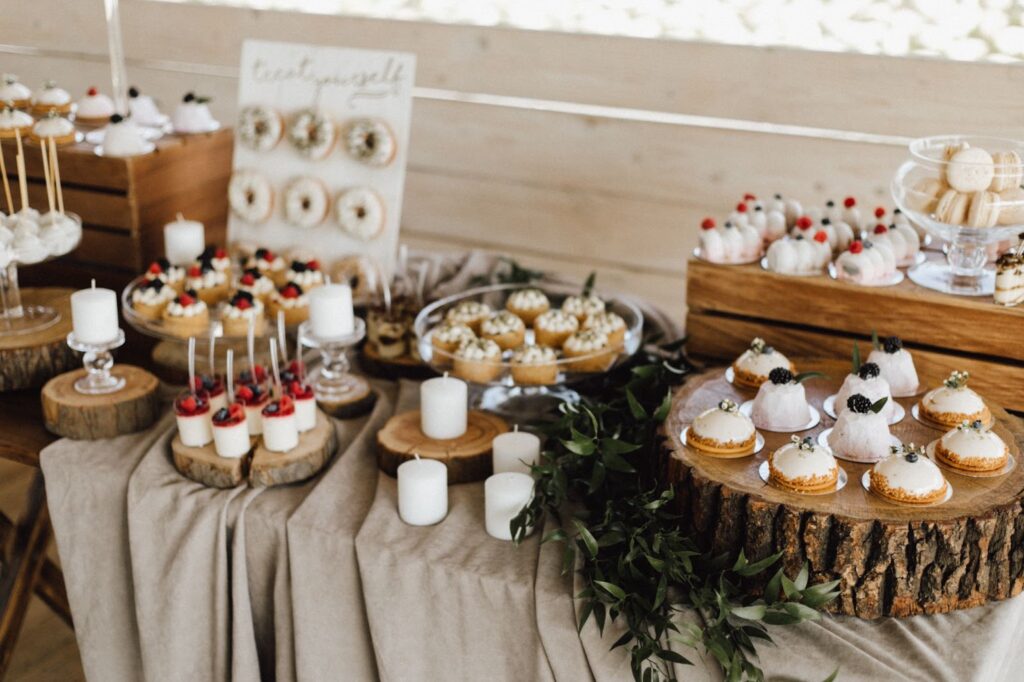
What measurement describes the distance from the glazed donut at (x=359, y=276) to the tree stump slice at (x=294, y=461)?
0.44 meters

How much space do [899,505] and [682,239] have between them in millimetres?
1504

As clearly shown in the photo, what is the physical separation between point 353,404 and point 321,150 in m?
0.57

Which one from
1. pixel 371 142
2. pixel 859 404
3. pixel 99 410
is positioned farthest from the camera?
pixel 371 142

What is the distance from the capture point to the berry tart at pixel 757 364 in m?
1.45

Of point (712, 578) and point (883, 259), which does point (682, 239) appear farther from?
point (712, 578)

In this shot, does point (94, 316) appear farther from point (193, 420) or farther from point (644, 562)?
point (644, 562)

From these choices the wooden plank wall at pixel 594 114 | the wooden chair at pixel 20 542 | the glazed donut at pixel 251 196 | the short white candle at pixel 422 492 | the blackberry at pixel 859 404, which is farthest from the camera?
the wooden plank wall at pixel 594 114

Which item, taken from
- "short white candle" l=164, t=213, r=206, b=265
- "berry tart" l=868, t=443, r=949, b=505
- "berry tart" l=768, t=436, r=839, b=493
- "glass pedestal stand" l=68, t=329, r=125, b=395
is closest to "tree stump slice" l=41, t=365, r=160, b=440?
"glass pedestal stand" l=68, t=329, r=125, b=395

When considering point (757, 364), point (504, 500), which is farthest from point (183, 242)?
point (757, 364)

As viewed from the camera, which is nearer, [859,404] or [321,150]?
[859,404]

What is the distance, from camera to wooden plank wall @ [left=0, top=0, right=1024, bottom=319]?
7.48ft

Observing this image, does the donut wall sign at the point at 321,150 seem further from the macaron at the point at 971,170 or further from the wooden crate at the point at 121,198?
the macaron at the point at 971,170

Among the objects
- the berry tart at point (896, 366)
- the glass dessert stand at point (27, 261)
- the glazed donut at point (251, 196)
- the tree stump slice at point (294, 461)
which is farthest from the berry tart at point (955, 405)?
the glass dessert stand at point (27, 261)

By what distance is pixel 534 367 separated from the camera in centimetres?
159
